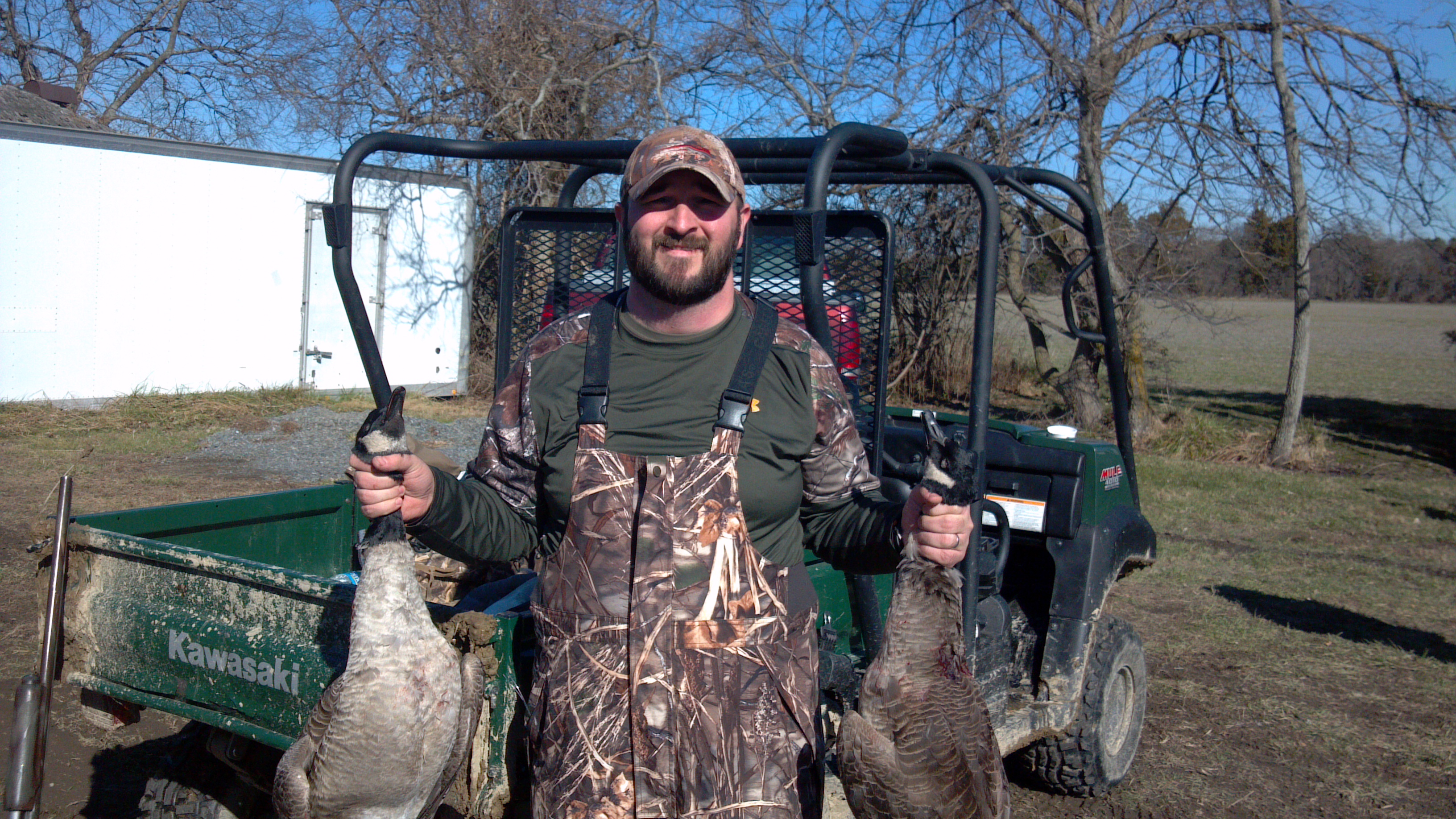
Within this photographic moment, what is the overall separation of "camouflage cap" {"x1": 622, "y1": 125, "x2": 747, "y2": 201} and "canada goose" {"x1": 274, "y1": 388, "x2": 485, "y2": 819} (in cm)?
71

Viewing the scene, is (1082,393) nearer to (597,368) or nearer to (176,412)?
(176,412)

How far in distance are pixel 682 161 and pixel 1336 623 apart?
22.3 feet

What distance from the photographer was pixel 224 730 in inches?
119

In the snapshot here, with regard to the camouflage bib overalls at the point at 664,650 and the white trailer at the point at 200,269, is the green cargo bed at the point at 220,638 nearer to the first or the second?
the camouflage bib overalls at the point at 664,650

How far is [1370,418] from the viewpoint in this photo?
18156mm

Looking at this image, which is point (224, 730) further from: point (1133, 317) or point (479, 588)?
point (1133, 317)

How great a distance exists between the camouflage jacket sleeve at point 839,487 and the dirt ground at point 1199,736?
0.97 m

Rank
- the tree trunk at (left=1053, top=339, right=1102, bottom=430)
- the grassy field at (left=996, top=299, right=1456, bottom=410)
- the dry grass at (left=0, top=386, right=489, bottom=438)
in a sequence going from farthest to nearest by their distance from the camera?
the grassy field at (left=996, top=299, right=1456, bottom=410)
the tree trunk at (left=1053, top=339, right=1102, bottom=430)
the dry grass at (left=0, top=386, right=489, bottom=438)

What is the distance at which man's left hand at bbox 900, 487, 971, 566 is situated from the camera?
2.14 m

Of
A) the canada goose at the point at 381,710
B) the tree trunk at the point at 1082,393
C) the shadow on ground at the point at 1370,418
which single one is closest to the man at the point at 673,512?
the canada goose at the point at 381,710

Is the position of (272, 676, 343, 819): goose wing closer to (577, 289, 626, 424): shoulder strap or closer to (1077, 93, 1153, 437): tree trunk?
(577, 289, 626, 424): shoulder strap

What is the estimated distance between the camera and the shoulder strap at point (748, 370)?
222 centimetres

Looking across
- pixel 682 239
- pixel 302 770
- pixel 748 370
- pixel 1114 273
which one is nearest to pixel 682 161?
pixel 682 239

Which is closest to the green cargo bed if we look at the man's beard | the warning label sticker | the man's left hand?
the man's beard
